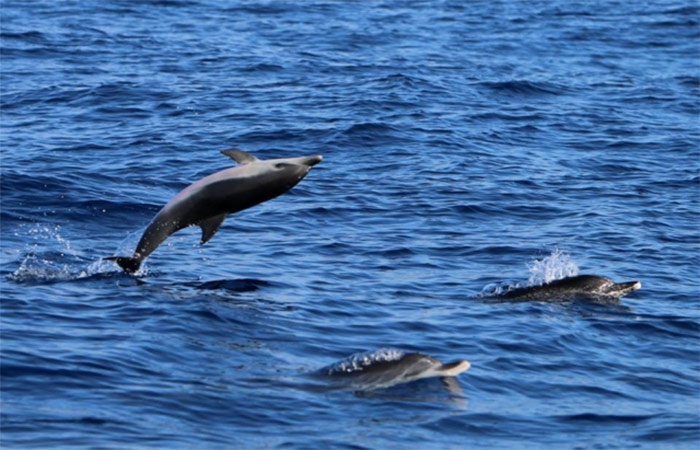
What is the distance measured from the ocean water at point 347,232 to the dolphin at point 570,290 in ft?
0.86

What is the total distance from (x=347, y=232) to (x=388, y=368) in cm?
683

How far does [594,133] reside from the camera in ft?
89.1

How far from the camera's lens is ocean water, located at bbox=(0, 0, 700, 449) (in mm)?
12508

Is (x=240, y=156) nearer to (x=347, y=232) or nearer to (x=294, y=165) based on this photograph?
(x=294, y=165)

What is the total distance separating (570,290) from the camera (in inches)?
662

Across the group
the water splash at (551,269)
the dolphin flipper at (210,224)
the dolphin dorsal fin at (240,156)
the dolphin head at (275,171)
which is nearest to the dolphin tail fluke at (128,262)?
the dolphin flipper at (210,224)

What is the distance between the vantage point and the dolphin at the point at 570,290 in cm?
1670

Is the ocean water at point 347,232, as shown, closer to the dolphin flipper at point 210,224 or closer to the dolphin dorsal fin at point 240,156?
the dolphin flipper at point 210,224

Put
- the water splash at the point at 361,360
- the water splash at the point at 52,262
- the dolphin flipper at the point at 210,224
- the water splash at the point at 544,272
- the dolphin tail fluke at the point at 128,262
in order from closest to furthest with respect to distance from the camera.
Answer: the water splash at the point at 361,360
the dolphin flipper at the point at 210,224
the dolphin tail fluke at the point at 128,262
the water splash at the point at 52,262
the water splash at the point at 544,272

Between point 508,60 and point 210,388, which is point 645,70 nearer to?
point 508,60

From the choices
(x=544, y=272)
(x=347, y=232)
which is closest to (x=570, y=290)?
(x=544, y=272)

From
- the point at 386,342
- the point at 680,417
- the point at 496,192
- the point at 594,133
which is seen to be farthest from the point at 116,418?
the point at 594,133

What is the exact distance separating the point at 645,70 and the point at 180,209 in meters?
21.5

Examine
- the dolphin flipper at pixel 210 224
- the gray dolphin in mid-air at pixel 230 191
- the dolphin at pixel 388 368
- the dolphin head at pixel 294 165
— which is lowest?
the dolphin at pixel 388 368
